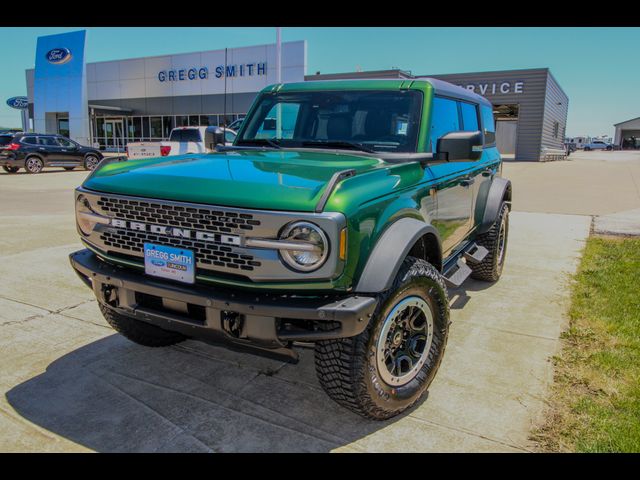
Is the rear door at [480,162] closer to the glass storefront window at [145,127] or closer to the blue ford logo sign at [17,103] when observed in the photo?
the glass storefront window at [145,127]

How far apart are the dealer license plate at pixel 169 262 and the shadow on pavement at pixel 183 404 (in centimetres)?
86

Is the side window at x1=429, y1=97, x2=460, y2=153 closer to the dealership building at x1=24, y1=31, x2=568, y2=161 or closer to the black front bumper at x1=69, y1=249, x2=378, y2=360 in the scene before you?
the black front bumper at x1=69, y1=249, x2=378, y2=360

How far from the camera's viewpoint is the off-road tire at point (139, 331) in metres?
3.44

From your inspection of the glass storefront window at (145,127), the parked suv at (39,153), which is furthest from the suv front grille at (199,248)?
the glass storefront window at (145,127)

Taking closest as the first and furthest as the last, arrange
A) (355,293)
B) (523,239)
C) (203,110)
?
(355,293)
(523,239)
(203,110)

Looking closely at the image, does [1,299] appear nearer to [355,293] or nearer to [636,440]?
[355,293]

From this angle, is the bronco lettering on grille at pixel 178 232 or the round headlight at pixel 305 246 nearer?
the round headlight at pixel 305 246

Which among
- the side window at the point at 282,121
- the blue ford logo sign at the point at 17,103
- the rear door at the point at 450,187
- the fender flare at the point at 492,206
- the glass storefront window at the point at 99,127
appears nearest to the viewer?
the rear door at the point at 450,187

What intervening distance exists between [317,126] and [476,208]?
194 centimetres

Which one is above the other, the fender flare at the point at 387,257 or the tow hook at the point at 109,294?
the fender flare at the point at 387,257

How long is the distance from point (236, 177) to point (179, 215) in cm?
35

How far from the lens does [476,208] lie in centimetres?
484

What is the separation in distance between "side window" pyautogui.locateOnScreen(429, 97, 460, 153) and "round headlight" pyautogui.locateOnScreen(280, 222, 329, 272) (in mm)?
1502
